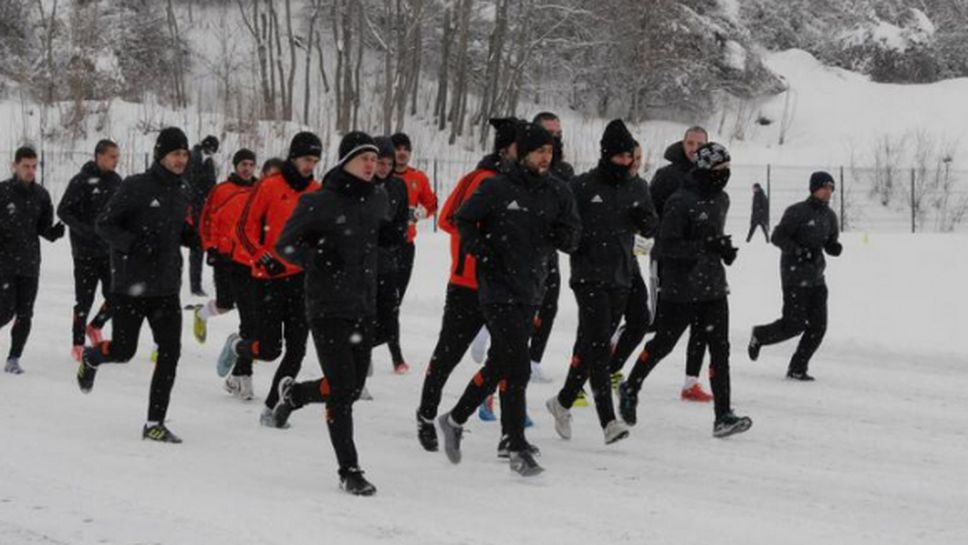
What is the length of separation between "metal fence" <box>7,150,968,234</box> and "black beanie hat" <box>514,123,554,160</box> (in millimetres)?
23353

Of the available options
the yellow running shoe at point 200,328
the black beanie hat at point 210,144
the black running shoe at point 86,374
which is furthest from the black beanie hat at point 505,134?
the black beanie hat at point 210,144

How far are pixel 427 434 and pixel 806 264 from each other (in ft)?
15.0

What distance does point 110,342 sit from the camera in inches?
348

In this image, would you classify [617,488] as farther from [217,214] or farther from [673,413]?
[217,214]

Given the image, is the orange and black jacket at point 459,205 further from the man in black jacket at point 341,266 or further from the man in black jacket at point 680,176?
the man in black jacket at point 680,176

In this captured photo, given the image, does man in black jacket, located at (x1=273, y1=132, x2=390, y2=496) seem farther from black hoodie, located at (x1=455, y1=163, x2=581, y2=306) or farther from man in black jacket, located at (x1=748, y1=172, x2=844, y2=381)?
man in black jacket, located at (x1=748, y1=172, x2=844, y2=381)

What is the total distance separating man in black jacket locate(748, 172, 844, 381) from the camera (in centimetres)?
1157

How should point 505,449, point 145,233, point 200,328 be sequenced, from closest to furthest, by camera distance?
point 505,449
point 145,233
point 200,328

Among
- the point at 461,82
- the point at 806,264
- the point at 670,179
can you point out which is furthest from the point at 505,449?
the point at 461,82

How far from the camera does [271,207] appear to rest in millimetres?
9172

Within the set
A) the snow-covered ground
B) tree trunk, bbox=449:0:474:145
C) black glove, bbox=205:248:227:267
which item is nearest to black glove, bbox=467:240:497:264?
the snow-covered ground

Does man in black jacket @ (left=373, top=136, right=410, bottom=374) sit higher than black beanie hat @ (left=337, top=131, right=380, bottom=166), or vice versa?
black beanie hat @ (left=337, top=131, right=380, bottom=166)

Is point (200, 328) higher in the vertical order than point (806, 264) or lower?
lower

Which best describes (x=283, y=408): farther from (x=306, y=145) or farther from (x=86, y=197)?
(x=86, y=197)
